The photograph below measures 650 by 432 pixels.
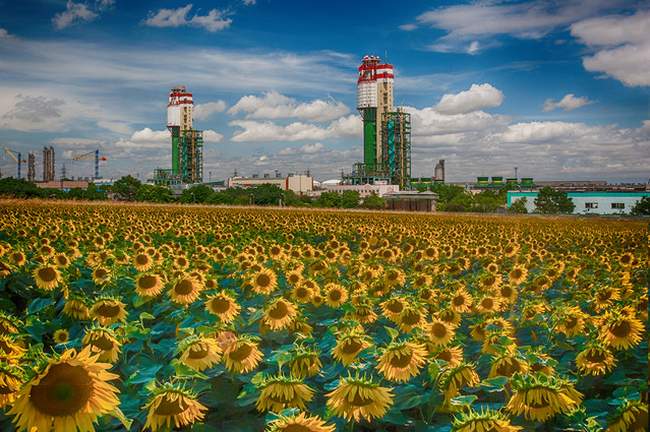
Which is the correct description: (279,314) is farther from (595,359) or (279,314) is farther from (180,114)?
(180,114)

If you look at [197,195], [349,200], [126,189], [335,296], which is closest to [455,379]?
[335,296]

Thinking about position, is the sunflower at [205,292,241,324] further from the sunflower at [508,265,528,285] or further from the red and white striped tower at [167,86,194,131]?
the red and white striped tower at [167,86,194,131]

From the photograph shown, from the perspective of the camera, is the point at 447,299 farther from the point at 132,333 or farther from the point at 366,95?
the point at 366,95

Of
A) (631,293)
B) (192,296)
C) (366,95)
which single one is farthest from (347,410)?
(366,95)

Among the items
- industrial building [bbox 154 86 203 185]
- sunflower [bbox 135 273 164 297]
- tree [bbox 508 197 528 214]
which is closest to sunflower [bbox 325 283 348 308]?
sunflower [bbox 135 273 164 297]

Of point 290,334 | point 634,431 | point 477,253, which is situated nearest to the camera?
point 634,431

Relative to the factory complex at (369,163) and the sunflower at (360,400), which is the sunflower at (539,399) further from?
the factory complex at (369,163)

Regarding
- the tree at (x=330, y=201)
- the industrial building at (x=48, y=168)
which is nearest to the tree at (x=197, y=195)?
the tree at (x=330, y=201)
